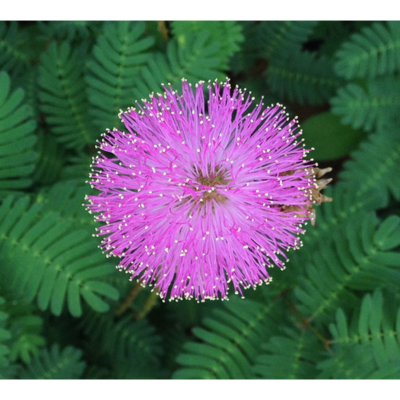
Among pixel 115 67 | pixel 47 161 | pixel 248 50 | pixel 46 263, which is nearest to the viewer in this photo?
pixel 46 263

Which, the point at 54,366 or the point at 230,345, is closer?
the point at 230,345

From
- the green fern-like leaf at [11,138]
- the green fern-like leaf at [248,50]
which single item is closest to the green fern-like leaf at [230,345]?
the green fern-like leaf at [11,138]

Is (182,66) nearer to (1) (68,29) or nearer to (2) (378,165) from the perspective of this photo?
(1) (68,29)

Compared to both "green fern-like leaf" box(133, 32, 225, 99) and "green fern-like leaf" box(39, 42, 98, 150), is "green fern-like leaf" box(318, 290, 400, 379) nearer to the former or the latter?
"green fern-like leaf" box(133, 32, 225, 99)

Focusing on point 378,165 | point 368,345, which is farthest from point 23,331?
point 378,165

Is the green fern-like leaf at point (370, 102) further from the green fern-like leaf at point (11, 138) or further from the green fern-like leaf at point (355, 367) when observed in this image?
the green fern-like leaf at point (11, 138)
